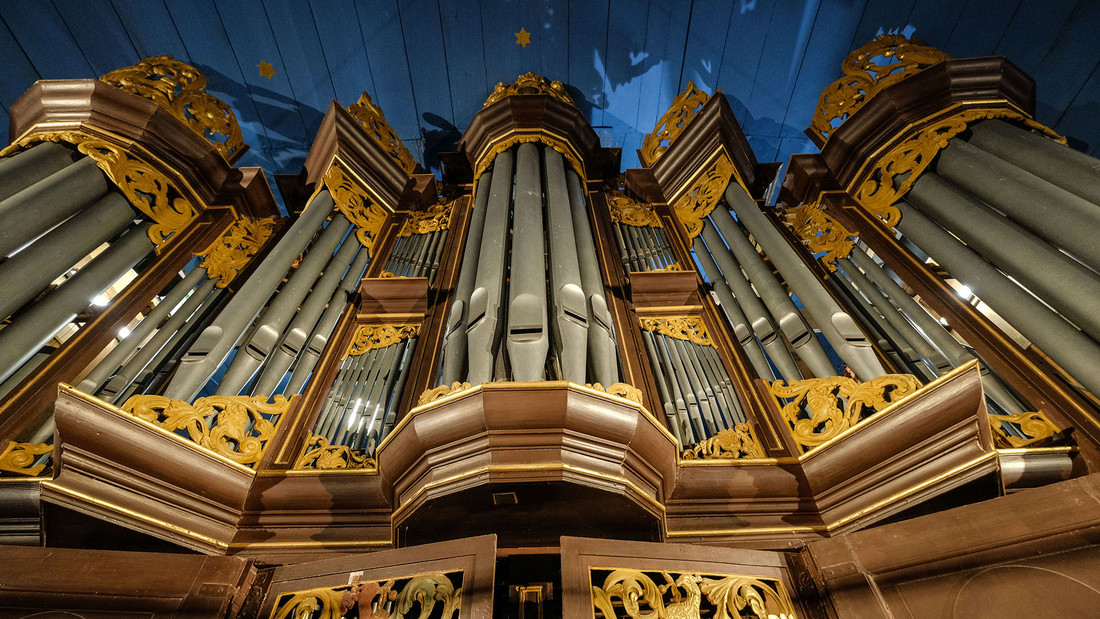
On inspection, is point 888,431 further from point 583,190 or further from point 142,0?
point 142,0

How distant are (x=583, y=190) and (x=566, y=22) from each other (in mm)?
1803

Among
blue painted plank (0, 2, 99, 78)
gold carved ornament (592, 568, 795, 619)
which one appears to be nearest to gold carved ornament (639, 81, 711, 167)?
gold carved ornament (592, 568, 795, 619)

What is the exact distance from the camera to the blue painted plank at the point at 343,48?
5090mm

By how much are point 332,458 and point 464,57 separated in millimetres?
4284

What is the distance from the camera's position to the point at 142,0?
478 cm

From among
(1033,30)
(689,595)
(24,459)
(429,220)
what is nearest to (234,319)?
(24,459)

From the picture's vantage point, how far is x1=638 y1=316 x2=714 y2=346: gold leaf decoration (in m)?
3.35

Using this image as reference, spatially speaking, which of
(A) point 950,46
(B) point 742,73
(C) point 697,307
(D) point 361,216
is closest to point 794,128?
(B) point 742,73

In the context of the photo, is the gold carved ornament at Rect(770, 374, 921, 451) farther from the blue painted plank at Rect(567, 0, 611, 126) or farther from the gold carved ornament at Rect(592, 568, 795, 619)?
the blue painted plank at Rect(567, 0, 611, 126)

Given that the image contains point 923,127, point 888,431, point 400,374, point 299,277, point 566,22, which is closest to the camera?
point 888,431

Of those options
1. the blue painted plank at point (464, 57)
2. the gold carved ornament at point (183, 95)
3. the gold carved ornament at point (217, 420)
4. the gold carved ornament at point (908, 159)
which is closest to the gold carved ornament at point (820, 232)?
the gold carved ornament at point (908, 159)

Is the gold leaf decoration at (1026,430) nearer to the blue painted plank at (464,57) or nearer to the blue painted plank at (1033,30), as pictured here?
the blue painted plank at (1033,30)

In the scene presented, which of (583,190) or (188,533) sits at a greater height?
(583,190)

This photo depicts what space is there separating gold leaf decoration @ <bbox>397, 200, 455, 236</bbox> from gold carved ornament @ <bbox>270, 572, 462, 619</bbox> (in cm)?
347
